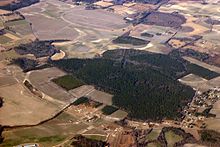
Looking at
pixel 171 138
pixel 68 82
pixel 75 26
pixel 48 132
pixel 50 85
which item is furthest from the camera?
pixel 75 26

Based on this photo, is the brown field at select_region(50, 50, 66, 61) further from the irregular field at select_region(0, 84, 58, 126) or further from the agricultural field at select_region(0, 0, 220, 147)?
the irregular field at select_region(0, 84, 58, 126)

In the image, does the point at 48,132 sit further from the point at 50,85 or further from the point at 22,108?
the point at 50,85

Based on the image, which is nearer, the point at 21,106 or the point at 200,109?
the point at 21,106

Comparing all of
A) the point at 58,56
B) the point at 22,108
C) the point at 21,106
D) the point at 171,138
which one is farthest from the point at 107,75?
the point at 171,138

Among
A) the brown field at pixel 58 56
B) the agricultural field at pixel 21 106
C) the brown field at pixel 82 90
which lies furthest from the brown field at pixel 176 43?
the agricultural field at pixel 21 106

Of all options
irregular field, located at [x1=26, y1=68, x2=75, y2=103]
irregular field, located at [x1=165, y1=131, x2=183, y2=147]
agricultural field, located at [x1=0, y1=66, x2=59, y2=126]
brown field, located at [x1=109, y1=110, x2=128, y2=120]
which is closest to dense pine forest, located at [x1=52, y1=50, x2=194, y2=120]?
brown field, located at [x1=109, y1=110, x2=128, y2=120]

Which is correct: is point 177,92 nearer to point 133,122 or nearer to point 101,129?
point 133,122

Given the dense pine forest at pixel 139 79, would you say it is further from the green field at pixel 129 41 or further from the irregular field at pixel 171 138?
the green field at pixel 129 41

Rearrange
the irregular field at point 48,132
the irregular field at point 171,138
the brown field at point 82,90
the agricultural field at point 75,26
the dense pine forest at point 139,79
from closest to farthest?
the irregular field at point 48,132 → the irregular field at point 171,138 → the dense pine forest at point 139,79 → the brown field at point 82,90 → the agricultural field at point 75,26
